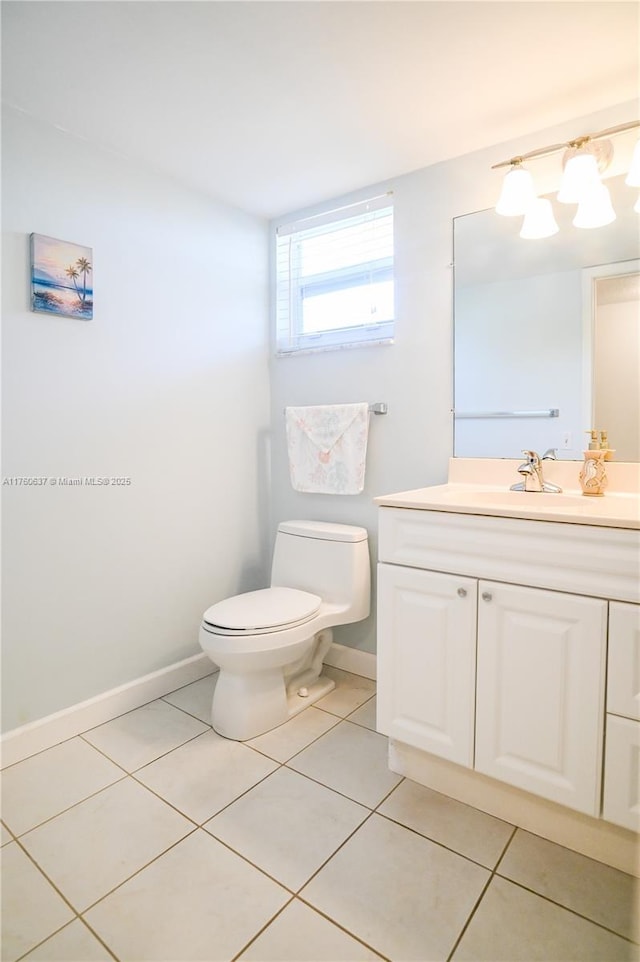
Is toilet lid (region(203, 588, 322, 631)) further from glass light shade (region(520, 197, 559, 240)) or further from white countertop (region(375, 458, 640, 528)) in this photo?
glass light shade (region(520, 197, 559, 240))

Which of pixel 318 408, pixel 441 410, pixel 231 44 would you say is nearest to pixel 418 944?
pixel 441 410

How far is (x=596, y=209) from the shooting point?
1574 mm

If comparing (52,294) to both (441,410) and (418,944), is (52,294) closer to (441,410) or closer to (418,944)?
(441,410)

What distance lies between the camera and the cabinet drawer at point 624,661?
1.12 meters

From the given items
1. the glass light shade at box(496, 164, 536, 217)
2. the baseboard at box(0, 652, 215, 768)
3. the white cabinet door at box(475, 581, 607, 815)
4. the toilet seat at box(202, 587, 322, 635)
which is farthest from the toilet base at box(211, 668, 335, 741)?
the glass light shade at box(496, 164, 536, 217)

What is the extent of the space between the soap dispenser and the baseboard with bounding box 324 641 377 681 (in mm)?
1153

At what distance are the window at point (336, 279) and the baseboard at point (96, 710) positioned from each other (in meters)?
1.53

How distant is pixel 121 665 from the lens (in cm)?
195

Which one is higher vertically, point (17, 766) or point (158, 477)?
point (158, 477)

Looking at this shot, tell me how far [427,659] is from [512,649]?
252 millimetres

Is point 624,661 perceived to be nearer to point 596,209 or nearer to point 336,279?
point 596,209

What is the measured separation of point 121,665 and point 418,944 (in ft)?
4.41

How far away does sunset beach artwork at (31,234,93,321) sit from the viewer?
1.65 meters

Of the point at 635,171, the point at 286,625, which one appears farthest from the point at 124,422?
the point at 635,171
